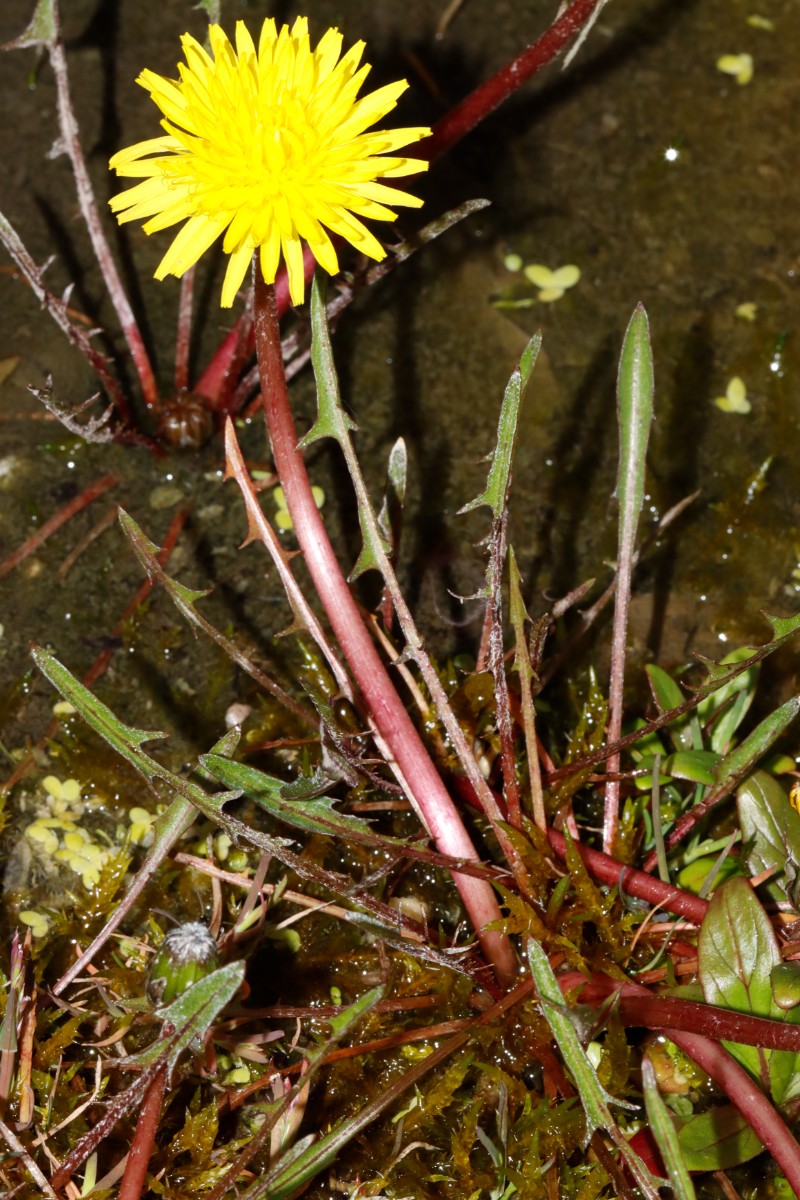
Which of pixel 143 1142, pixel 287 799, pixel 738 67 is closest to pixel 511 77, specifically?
pixel 738 67

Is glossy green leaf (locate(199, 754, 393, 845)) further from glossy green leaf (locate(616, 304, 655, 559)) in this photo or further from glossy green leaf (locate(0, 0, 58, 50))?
glossy green leaf (locate(0, 0, 58, 50))

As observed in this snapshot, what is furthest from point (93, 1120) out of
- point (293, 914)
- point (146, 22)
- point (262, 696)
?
point (146, 22)

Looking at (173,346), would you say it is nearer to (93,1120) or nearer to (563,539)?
(563,539)

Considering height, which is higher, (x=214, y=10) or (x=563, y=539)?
(x=214, y=10)

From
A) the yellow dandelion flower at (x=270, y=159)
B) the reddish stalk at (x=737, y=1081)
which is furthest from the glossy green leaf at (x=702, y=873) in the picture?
the yellow dandelion flower at (x=270, y=159)

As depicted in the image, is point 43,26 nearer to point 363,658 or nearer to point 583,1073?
point 363,658

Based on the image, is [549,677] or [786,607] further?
[786,607]

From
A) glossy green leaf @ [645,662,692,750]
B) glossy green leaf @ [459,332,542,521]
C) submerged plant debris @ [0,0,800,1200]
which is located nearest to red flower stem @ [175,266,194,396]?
submerged plant debris @ [0,0,800,1200]

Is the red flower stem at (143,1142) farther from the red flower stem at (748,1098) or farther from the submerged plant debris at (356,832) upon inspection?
the red flower stem at (748,1098)
